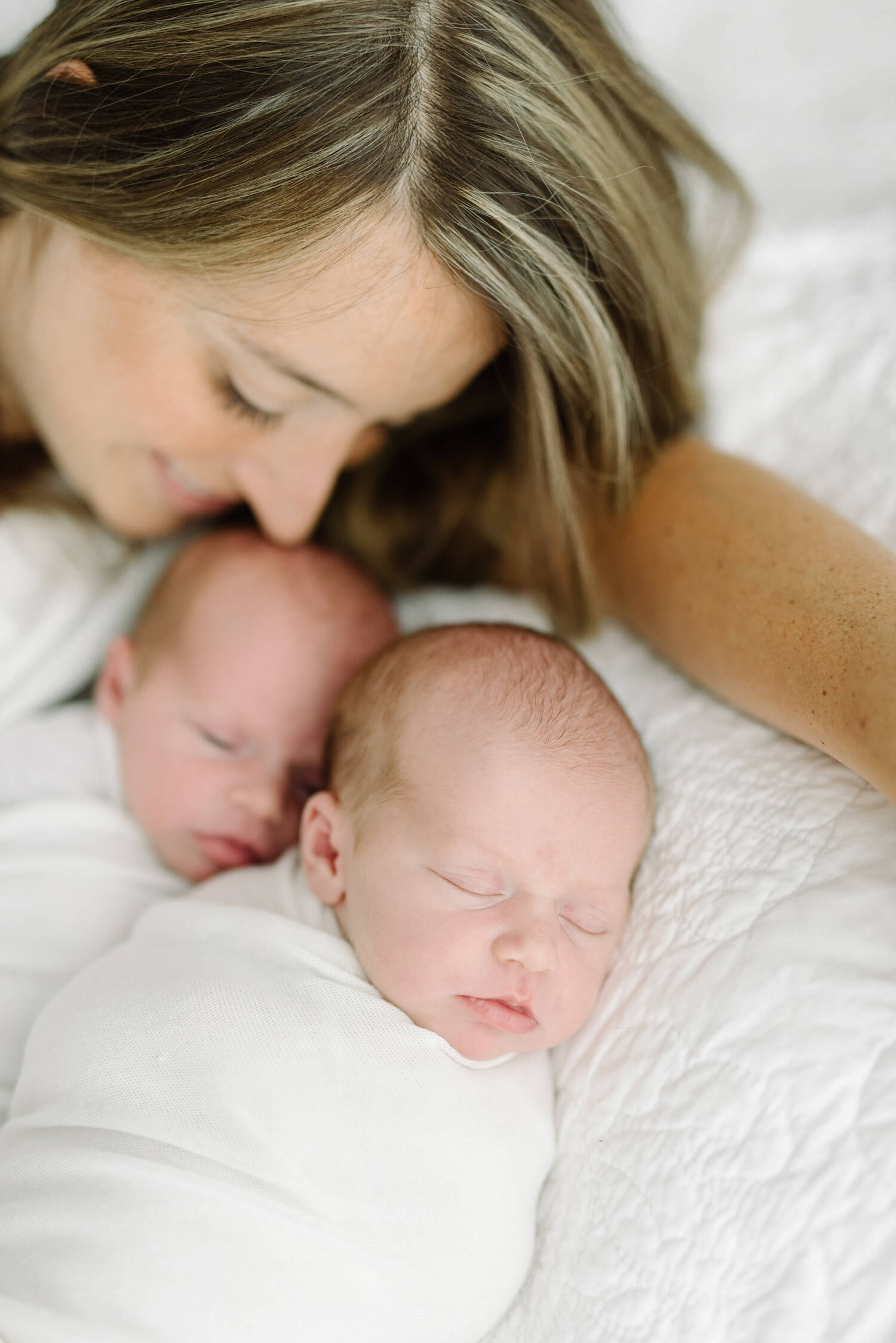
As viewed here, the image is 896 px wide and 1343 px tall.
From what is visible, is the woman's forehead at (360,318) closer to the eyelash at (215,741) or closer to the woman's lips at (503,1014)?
the eyelash at (215,741)

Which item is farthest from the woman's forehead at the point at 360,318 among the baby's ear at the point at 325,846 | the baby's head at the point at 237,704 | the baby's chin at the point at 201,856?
the baby's chin at the point at 201,856

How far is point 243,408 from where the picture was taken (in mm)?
1164

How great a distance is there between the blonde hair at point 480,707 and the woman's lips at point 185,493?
1.15 ft

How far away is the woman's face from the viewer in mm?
1037

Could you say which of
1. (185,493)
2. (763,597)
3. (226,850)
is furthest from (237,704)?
(763,597)

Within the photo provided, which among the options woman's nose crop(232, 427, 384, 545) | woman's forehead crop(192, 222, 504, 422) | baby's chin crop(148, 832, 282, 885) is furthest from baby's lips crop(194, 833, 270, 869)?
woman's forehead crop(192, 222, 504, 422)

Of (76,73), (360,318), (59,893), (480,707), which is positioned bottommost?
(59,893)

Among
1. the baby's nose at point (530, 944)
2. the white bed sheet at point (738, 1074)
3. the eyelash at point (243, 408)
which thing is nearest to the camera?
the white bed sheet at point (738, 1074)

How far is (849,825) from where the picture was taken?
3.12 ft

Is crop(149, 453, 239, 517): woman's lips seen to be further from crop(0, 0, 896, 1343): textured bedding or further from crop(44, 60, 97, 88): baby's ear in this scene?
crop(0, 0, 896, 1343): textured bedding

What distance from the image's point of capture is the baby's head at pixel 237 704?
128 cm

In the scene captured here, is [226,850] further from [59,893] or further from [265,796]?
[59,893]

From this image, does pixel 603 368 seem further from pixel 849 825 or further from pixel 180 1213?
pixel 180 1213

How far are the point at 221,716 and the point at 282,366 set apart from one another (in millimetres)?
427
